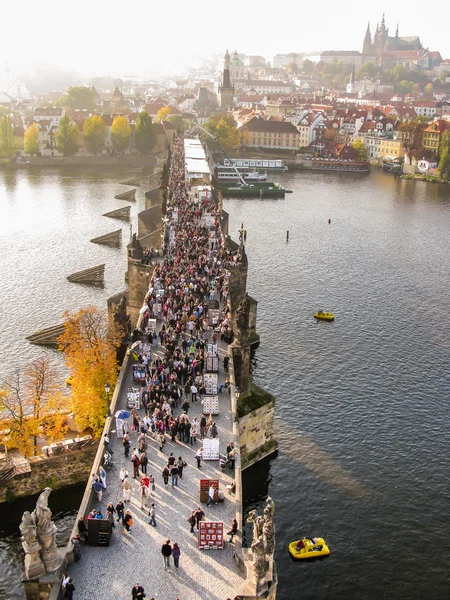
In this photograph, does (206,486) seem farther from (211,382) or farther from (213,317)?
(213,317)

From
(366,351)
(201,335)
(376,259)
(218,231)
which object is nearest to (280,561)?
(201,335)

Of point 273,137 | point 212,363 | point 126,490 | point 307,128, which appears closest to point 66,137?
point 273,137

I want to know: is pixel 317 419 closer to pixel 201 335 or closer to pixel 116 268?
pixel 201 335

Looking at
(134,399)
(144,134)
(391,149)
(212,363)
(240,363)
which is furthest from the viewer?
(391,149)

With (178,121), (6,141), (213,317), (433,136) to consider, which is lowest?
(213,317)

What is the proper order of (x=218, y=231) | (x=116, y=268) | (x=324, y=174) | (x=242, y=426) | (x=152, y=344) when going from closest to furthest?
(x=242, y=426) → (x=152, y=344) → (x=218, y=231) → (x=116, y=268) → (x=324, y=174)

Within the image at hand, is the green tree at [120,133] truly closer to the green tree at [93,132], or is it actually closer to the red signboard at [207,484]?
the green tree at [93,132]

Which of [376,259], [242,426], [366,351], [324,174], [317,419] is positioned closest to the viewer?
[242,426]
